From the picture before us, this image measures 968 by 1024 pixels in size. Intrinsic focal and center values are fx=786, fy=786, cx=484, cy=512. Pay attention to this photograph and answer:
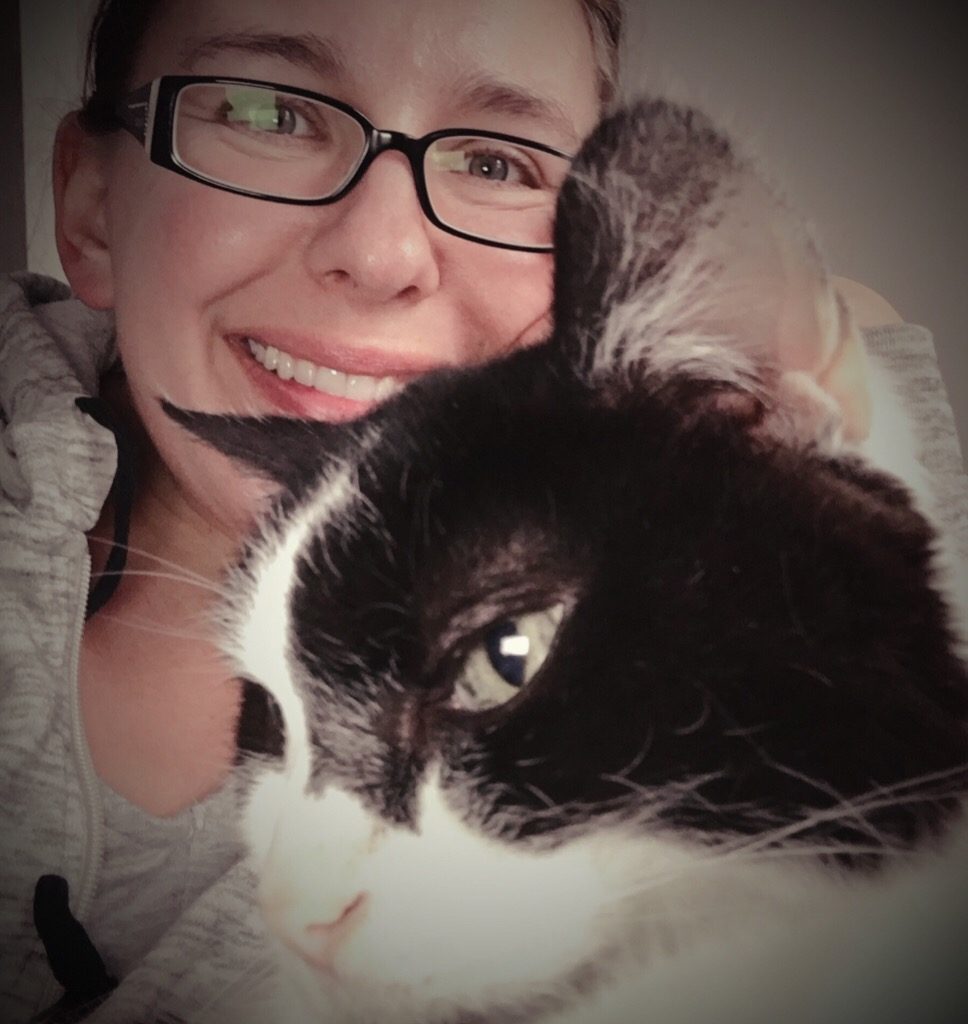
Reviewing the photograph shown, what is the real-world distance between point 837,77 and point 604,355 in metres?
0.24

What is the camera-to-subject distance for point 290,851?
1.75ft

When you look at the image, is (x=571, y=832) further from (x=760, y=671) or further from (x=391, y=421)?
(x=391, y=421)

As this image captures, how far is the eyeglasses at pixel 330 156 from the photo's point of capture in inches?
20.5

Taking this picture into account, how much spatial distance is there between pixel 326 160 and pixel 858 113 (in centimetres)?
36

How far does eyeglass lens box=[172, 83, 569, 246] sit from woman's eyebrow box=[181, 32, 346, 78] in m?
0.02

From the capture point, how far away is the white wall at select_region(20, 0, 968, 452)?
517mm

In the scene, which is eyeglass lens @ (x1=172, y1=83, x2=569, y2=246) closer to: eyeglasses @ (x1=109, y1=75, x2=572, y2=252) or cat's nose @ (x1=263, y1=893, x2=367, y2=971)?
eyeglasses @ (x1=109, y1=75, x2=572, y2=252)

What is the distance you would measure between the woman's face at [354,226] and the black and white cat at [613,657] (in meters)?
0.03

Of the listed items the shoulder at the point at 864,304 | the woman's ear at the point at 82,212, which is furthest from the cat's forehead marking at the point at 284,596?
the shoulder at the point at 864,304

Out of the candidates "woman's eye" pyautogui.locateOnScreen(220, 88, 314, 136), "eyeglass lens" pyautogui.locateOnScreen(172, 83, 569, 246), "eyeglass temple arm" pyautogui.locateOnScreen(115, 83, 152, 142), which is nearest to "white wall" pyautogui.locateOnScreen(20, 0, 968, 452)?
"eyeglass lens" pyautogui.locateOnScreen(172, 83, 569, 246)

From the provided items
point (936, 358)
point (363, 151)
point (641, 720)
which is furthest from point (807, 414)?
point (363, 151)

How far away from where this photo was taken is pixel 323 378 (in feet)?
1.77

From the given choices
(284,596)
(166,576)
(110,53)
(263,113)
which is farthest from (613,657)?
(110,53)

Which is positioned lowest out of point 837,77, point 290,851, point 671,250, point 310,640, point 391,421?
point 290,851
